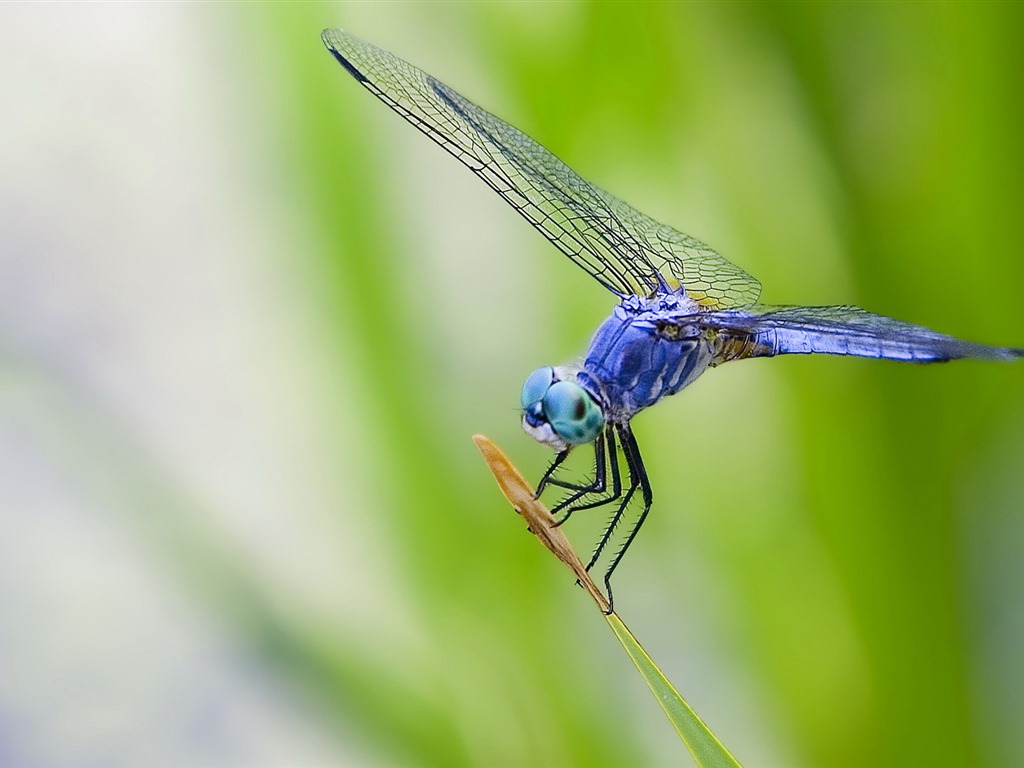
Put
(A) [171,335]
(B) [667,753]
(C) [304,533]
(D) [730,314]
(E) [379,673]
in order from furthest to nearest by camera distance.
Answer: (A) [171,335] → (C) [304,533] → (B) [667,753] → (E) [379,673] → (D) [730,314]

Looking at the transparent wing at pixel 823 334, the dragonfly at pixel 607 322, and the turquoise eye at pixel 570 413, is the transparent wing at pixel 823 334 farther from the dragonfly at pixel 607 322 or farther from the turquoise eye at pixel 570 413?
the turquoise eye at pixel 570 413

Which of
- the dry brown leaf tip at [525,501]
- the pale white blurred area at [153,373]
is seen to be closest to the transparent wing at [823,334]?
the dry brown leaf tip at [525,501]

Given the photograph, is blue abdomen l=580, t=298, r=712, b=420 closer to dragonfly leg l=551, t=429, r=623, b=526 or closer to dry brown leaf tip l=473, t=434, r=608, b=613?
dragonfly leg l=551, t=429, r=623, b=526

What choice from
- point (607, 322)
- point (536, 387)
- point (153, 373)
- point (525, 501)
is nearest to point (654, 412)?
point (607, 322)

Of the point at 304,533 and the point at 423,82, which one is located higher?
the point at 423,82

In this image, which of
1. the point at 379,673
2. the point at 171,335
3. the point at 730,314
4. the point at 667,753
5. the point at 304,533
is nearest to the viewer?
the point at 730,314

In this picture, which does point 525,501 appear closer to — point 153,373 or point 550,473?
point 550,473

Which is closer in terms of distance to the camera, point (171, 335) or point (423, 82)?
point (423, 82)

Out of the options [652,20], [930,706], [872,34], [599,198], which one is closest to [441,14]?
[652,20]

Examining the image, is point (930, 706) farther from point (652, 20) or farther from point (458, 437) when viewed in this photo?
point (652, 20)
